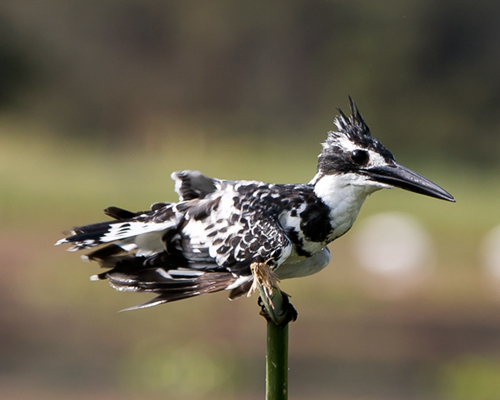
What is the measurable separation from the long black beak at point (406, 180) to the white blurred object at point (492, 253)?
5.52 m

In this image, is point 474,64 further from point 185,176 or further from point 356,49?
point 185,176

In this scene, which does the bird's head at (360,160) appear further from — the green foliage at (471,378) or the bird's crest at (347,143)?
the green foliage at (471,378)

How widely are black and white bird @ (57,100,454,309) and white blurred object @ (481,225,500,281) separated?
212 inches

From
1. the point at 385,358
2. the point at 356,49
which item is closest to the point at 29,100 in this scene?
the point at 356,49

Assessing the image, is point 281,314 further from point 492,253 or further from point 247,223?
point 492,253

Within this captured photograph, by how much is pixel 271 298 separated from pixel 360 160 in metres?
Answer: 0.54

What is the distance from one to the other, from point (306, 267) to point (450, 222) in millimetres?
6415

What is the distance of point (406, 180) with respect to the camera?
2.11 metres

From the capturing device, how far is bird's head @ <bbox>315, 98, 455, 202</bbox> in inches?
A: 84.0

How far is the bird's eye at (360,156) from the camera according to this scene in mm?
2213

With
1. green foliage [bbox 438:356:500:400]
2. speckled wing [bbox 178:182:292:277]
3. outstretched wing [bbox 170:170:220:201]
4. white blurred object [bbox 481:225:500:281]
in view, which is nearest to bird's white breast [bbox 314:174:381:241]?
speckled wing [bbox 178:182:292:277]

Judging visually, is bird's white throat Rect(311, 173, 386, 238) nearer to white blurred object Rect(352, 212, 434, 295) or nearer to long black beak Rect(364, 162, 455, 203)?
long black beak Rect(364, 162, 455, 203)

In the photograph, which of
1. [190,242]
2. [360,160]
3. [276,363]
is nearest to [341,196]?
[360,160]

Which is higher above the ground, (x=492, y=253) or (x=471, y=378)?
(x=492, y=253)
